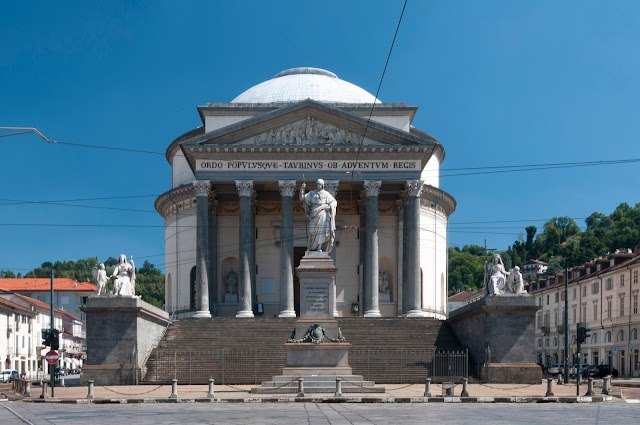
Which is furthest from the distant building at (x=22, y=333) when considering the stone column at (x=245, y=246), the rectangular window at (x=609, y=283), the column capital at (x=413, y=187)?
the rectangular window at (x=609, y=283)

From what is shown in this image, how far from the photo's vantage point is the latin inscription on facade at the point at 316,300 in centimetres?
3675

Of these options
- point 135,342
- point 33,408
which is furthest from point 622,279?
point 33,408

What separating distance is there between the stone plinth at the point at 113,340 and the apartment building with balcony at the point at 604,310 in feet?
150

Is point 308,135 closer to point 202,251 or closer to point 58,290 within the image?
point 202,251

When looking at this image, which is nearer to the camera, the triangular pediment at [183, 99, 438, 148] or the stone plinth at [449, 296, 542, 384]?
the stone plinth at [449, 296, 542, 384]

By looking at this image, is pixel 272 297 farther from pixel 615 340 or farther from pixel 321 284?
pixel 615 340

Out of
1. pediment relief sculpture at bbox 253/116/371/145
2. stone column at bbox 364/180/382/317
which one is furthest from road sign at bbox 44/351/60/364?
pediment relief sculpture at bbox 253/116/371/145

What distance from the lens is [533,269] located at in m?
179

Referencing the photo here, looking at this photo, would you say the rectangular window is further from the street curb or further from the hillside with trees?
the street curb

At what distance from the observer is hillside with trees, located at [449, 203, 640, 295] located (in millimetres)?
147500

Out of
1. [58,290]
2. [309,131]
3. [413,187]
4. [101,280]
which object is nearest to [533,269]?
[58,290]

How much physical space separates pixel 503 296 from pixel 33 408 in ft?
75.7

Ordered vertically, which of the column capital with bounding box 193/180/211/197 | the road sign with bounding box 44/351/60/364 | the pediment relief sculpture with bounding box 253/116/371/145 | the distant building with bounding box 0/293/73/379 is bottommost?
the distant building with bounding box 0/293/73/379

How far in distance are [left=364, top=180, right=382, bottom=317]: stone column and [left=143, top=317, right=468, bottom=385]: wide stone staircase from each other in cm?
372
